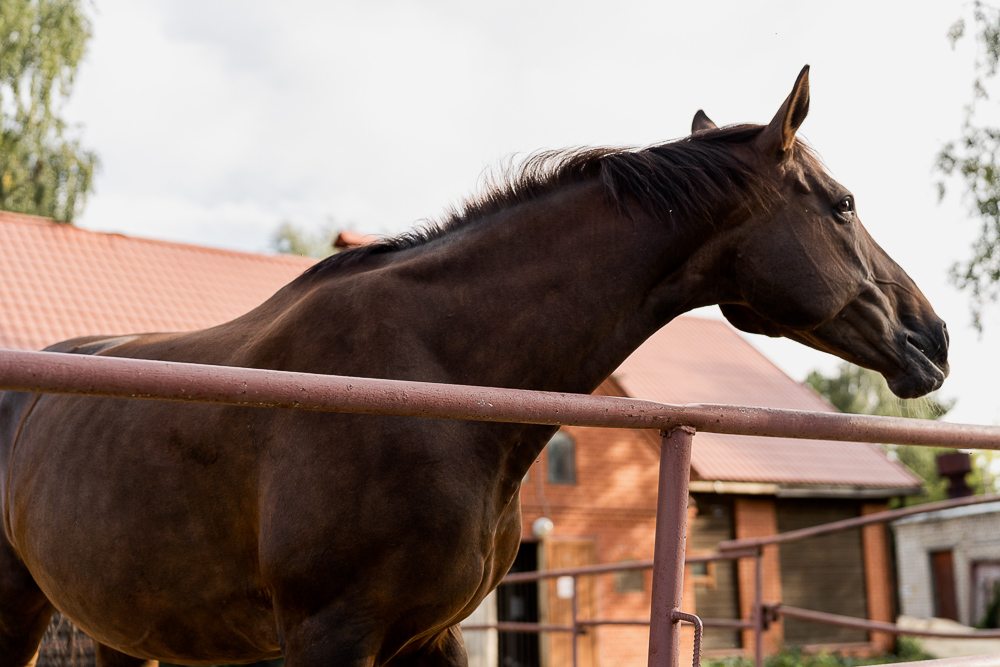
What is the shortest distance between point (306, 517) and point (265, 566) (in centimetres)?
15

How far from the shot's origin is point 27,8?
20.2 meters

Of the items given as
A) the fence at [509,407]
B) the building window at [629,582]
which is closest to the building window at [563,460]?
the building window at [629,582]

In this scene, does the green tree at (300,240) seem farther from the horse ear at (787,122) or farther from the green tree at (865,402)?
the horse ear at (787,122)

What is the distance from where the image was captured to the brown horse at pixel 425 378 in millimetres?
2096

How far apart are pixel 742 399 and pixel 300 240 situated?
21.3 m

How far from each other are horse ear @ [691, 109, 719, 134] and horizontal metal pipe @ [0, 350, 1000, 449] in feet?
4.50

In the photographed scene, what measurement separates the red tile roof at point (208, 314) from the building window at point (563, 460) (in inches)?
58.0

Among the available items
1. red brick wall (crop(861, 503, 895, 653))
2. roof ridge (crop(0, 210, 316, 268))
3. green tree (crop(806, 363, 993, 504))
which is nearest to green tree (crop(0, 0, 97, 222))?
roof ridge (crop(0, 210, 316, 268))

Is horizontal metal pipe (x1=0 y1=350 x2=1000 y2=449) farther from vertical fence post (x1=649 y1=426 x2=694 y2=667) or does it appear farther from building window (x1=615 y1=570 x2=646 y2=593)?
building window (x1=615 y1=570 x2=646 y2=593)

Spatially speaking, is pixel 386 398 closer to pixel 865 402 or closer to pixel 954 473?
pixel 954 473

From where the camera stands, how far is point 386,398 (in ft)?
4.76

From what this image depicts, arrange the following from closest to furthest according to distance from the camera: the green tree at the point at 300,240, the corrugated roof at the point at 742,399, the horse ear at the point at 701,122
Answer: the horse ear at the point at 701,122 → the corrugated roof at the point at 742,399 → the green tree at the point at 300,240

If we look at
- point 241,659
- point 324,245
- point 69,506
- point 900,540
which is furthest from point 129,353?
point 324,245

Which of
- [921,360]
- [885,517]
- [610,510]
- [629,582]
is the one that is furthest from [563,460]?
[921,360]
